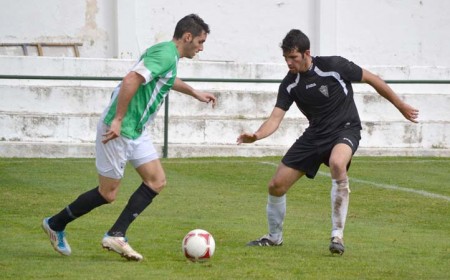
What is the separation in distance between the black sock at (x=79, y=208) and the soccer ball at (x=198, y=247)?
30.1 inches

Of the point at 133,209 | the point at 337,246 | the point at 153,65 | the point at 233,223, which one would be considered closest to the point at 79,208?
the point at 133,209

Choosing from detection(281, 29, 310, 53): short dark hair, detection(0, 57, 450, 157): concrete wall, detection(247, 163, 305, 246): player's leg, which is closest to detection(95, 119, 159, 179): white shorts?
detection(247, 163, 305, 246): player's leg

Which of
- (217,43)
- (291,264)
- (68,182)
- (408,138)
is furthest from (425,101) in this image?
(291,264)

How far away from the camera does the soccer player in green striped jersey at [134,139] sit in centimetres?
961

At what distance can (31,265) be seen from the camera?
9484 mm

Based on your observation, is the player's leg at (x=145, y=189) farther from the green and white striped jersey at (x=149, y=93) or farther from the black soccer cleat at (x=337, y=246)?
the black soccer cleat at (x=337, y=246)

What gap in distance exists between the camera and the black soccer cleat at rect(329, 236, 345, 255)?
10.2m

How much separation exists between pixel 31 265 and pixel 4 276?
57 cm

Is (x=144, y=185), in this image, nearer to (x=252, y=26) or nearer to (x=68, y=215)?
(x=68, y=215)

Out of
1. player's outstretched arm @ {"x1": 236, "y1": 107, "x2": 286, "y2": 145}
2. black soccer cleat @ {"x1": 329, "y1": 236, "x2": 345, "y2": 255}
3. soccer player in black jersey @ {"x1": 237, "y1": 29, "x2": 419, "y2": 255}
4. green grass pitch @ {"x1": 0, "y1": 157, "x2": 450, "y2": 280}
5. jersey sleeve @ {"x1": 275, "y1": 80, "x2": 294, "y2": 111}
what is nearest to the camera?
green grass pitch @ {"x1": 0, "y1": 157, "x2": 450, "y2": 280}

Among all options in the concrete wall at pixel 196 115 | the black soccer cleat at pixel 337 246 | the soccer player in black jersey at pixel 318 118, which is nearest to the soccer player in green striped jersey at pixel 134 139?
the soccer player in black jersey at pixel 318 118

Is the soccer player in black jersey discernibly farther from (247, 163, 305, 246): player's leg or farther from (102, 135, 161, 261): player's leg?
(102, 135, 161, 261): player's leg

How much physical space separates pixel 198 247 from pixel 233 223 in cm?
301

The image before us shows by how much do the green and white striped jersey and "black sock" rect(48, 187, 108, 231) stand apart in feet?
1.95
